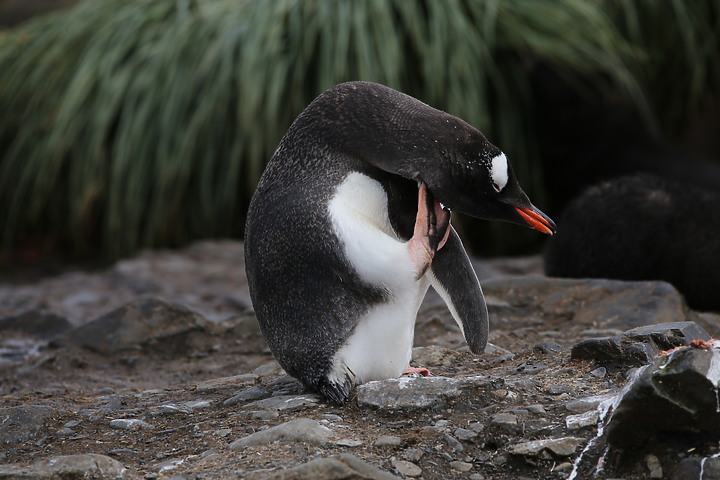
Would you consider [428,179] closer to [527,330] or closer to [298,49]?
[527,330]

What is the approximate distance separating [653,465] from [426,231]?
88 cm

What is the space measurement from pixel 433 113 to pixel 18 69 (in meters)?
5.97

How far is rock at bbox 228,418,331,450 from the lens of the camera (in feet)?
8.68

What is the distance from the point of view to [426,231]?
291 centimetres

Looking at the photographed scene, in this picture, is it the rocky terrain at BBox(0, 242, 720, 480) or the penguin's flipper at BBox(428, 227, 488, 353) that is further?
the penguin's flipper at BBox(428, 227, 488, 353)

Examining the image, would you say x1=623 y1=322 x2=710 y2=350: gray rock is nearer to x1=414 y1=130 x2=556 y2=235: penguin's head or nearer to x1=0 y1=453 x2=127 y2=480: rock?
x1=414 y1=130 x2=556 y2=235: penguin's head

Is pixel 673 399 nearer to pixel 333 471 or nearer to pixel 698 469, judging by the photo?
pixel 698 469

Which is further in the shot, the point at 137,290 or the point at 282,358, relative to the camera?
the point at 137,290

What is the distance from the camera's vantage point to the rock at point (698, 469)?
2.33 metres

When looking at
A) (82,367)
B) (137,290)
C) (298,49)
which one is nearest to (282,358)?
(82,367)

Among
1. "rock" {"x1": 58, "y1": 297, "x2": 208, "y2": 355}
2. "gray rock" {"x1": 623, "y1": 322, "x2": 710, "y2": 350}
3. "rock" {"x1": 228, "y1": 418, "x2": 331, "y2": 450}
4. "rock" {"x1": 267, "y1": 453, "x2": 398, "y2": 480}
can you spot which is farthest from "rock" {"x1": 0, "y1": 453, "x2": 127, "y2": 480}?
"rock" {"x1": 58, "y1": 297, "x2": 208, "y2": 355}

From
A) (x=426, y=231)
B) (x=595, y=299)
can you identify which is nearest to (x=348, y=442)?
(x=426, y=231)

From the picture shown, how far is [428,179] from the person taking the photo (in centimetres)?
289

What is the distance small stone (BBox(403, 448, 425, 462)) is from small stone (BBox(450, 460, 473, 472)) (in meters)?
0.08
